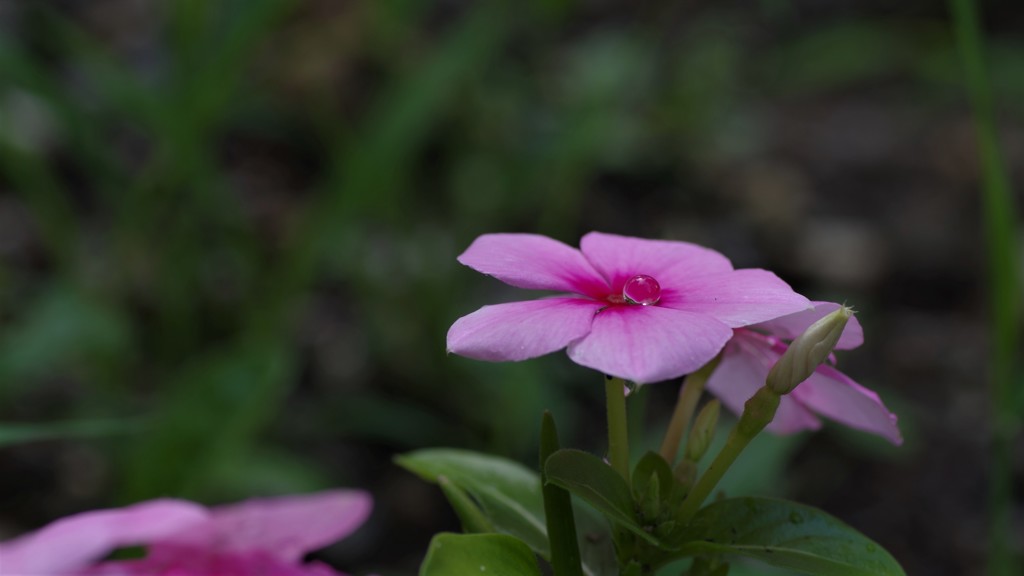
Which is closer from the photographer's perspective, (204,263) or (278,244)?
(204,263)

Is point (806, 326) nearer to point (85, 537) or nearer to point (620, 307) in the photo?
point (620, 307)

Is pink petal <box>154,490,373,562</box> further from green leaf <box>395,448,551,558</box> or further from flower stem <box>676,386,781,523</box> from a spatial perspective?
flower stem <box>676,386,781,523</box>

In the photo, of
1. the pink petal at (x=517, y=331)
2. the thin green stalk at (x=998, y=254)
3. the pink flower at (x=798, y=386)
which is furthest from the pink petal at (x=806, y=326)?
the thin green stalk at (x=998, y=254)

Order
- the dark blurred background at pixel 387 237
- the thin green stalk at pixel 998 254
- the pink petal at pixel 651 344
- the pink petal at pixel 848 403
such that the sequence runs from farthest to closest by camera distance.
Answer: the dark blurred background at pixel 387 237, the thin green stalk at pixel 998 254, the pink petal at pixel 848 403, the pink petal at pixel 651 344

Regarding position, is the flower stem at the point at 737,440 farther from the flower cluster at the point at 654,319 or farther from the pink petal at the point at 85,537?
the pink petal at the point at 85,537

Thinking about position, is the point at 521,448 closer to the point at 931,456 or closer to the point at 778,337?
the point at 931,456

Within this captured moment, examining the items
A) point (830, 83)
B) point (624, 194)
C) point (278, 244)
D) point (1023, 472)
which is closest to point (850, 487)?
point (1023, 472)
